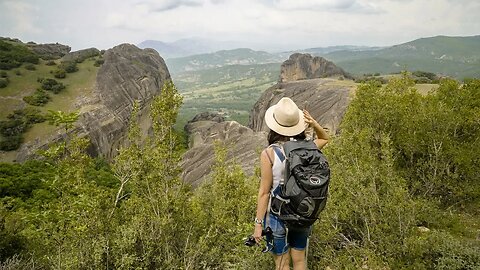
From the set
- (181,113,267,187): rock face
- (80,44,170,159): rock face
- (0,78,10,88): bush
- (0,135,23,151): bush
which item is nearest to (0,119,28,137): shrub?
(0,135,23,151): bush

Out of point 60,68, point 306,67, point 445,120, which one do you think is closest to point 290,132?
point 445,120

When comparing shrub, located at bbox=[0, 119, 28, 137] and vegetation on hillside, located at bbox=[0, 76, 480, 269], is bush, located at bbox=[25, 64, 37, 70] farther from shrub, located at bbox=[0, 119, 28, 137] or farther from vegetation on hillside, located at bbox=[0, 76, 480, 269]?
vegetation on hillside, located at bbox=[0, 76, 480, 269]

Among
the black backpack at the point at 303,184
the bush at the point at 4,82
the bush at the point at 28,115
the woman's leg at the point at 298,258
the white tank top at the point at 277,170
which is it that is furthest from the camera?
the bush at the point at 4,82

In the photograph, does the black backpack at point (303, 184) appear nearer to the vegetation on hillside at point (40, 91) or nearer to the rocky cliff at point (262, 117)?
the rocky cliff at point (262, 117)

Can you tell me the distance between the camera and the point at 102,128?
6656 centimetres

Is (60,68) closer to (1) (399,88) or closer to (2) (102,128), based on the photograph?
(2) (102,128)

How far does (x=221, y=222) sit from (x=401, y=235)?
197 inches

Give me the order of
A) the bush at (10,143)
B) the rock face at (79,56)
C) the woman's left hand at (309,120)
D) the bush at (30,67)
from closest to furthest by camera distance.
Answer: the woman's left hand at (309,120)
the bush at (10,143)
the bush at (30,67)
the rock face at (79,56)

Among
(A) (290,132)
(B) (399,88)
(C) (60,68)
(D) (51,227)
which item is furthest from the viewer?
(C) (60,68)

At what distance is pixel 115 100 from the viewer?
7375cm

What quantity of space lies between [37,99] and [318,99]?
49.7 metres

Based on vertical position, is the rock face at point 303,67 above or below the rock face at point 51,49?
below

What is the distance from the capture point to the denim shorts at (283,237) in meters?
5.50

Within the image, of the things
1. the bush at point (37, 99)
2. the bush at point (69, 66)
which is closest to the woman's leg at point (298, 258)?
the bush at point (37, 99)
